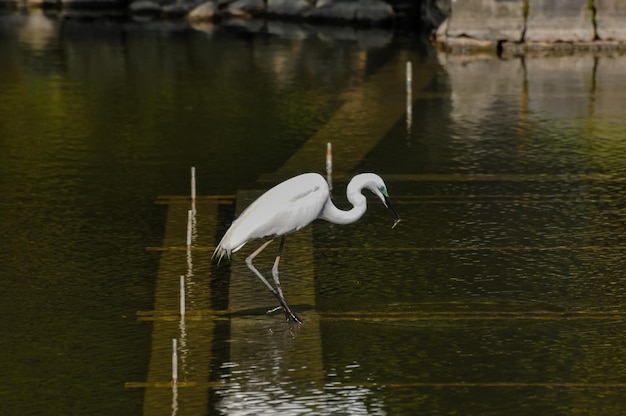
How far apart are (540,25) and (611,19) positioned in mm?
2023

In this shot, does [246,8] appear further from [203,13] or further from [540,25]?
[540,25]

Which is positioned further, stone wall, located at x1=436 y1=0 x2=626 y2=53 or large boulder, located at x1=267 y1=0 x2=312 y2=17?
large boulder, located at x1=267 y1=0 x2=312 y2=17

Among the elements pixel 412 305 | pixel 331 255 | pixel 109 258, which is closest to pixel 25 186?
pixel 109 258

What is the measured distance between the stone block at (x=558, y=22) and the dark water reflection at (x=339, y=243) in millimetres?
3811

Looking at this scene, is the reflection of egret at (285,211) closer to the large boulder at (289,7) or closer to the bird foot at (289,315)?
the bird foot at (289,315)

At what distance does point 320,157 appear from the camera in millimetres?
26406

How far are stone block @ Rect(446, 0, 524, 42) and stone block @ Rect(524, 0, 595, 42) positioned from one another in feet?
1.08

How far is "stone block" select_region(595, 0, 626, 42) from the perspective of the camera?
42.7 metres

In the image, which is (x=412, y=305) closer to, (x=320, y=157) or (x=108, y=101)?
(x=320, y=157)

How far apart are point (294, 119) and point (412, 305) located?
13.7m

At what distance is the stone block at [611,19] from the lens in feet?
140

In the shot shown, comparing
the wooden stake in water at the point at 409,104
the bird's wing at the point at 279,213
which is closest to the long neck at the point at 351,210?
the bird's wing at the point at 279,213

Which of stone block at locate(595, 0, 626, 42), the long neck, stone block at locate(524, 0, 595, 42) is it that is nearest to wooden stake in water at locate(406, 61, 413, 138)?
stone block at locate(524, 0, 595, 42)

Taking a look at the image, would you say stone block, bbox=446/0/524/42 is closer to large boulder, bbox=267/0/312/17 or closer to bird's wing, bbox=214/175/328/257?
large boulder, bbox=267/0/312/17
